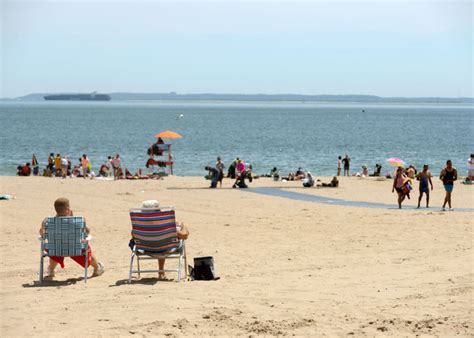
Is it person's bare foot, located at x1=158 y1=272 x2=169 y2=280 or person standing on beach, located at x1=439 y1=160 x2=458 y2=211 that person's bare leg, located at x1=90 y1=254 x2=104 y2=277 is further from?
person standing on beach, located at x1=439 y1=160 x2=458 y2=211

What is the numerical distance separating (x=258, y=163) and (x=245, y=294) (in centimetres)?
4243

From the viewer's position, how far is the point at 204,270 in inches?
358

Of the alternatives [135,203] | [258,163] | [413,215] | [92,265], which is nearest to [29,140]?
[258,163]

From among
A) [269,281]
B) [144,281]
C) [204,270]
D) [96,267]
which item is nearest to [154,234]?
[144,281]

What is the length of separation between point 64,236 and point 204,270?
159cm

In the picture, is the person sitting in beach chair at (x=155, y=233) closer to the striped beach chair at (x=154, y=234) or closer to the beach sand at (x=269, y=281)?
the striped beach chair at (x=154, y=234)

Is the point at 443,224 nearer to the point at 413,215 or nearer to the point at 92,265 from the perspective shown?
the point at 413,215

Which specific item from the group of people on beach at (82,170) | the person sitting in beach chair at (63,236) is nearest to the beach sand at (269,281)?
the person sitting in beach chair at (63,236)

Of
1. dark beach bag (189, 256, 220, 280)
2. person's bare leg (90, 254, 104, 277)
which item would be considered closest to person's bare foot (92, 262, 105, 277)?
person's bare leg (90, 254, 104, 277)

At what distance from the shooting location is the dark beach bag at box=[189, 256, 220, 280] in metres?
9.05

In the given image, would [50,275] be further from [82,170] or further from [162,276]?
[82,170]

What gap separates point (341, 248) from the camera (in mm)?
11992

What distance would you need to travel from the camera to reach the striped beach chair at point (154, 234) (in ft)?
29.5

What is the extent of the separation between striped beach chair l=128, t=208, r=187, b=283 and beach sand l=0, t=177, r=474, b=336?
36 centimetres
